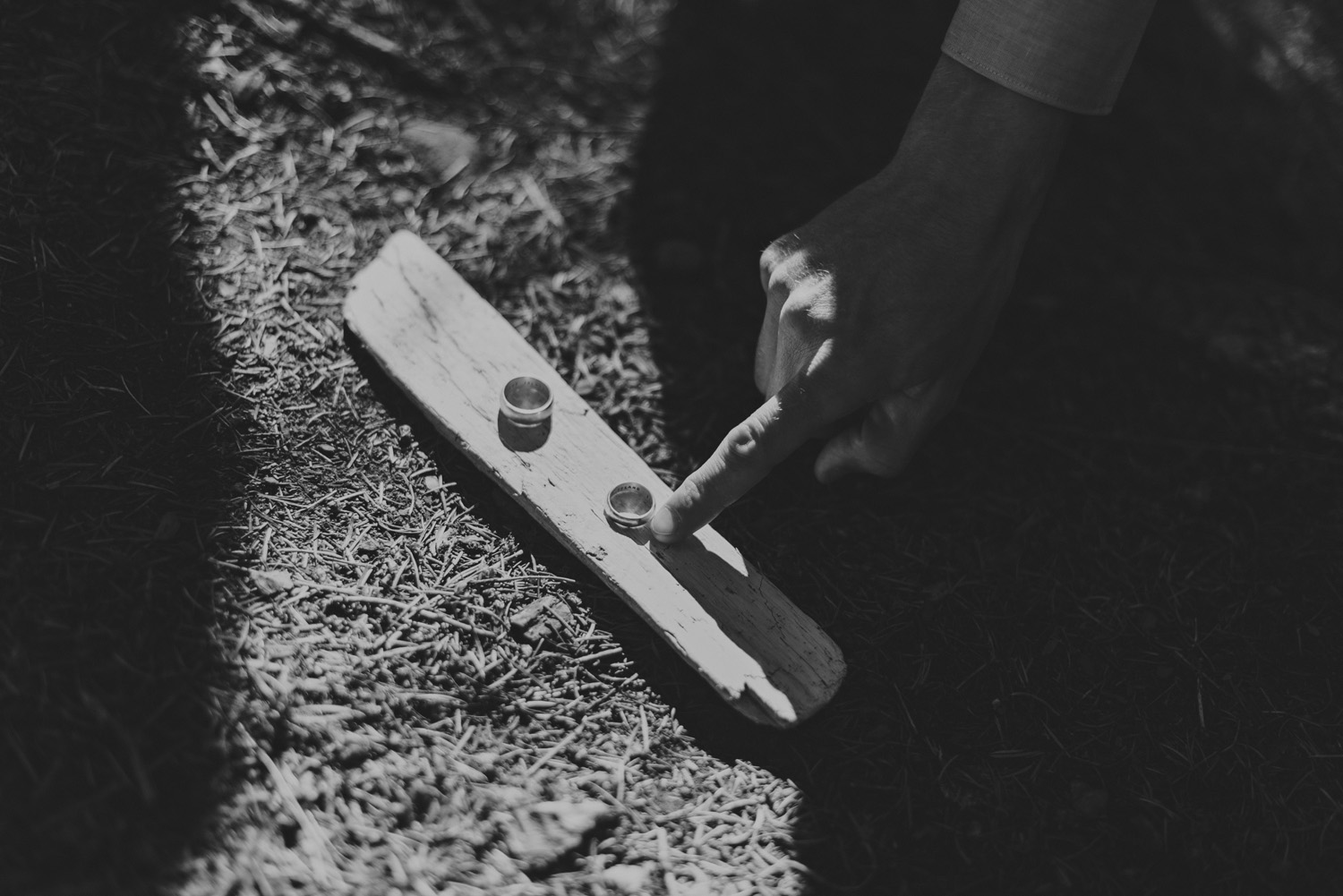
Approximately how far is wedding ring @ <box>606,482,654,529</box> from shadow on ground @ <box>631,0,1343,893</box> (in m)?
0.25

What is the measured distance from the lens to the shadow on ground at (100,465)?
1726 millimetres

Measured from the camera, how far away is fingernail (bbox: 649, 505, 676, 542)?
230cm

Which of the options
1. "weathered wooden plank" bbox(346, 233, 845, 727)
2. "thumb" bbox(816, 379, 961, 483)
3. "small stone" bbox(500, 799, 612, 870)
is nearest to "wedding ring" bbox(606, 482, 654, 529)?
"weathered wooden plank" bbox(346, 233, 845, 727)

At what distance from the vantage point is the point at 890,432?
240cm

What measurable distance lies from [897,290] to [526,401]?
3.35ft

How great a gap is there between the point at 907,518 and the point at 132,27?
2.75 m

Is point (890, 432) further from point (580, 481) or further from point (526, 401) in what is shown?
point (526, 401)

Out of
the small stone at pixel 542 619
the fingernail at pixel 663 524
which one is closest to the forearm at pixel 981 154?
the fingernail at pixel 663 524

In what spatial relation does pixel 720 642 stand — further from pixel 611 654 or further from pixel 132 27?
pixel 132 27

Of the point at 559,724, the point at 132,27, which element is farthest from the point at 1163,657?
the point at 132,27

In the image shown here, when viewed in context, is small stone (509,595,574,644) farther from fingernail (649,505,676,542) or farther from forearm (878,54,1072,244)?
forearm (878,54,1072,244)

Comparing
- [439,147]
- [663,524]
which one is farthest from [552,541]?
[439,147]

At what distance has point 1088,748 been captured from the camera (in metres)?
2.21

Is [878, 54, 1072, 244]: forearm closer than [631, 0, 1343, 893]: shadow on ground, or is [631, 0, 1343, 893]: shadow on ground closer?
[631, 0, 1343, 893]: shadow on ground
